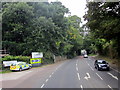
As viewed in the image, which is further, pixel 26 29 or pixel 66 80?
pixel 26 29

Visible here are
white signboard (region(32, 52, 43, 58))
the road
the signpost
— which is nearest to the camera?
the road

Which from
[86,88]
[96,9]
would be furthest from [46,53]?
[86,88]

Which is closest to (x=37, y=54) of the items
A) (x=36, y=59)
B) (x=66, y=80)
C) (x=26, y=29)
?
(x=36, y=59)

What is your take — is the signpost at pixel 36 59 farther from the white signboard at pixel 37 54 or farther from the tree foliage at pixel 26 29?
the tree foliage at pixel 26 29

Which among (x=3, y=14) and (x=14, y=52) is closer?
(x=3, y=14)

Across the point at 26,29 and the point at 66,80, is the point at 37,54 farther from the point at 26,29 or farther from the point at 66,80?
the point at 66,80

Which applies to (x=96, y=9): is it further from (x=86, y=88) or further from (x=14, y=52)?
(x=14, y=52)

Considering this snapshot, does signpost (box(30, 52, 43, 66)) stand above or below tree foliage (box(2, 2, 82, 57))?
below

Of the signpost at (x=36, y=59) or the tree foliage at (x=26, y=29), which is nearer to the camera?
the signpost at (x=36, y=59)

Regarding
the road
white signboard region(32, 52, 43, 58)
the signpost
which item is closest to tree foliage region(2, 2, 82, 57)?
white signboard region(32, 52, 43, 58)

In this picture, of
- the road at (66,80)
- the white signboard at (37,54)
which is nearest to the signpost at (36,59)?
the white signboard at (37,54)

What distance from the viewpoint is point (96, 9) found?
70.7ft

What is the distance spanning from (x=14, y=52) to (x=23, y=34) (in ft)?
14.5

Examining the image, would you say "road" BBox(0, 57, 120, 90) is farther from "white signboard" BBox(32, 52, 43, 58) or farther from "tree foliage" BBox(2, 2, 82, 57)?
"tree foliage" BBox(2, 2, 82, 57)
